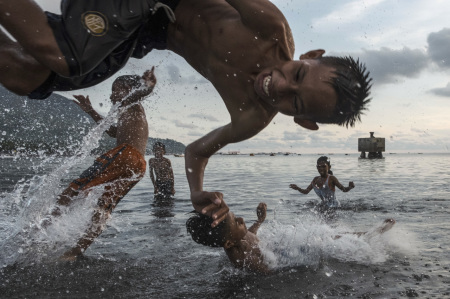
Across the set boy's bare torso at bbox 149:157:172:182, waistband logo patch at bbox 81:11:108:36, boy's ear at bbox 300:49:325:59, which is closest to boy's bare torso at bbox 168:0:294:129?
boy's ear at bbox 300:49:325:59

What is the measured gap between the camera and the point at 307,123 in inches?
113

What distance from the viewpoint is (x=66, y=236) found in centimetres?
409

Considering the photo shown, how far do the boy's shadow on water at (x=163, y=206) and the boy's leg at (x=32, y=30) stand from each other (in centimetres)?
564

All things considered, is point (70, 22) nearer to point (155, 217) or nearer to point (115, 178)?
point (115, 178)

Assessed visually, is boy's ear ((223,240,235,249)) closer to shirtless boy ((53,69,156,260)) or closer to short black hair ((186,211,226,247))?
short black hair ((186,211,226,247))

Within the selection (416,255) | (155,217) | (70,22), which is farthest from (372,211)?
(70,22)

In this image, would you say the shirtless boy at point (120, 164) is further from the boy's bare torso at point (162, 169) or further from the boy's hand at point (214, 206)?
the boy's bare torso at point (162, 169)

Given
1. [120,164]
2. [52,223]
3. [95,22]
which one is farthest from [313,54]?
[52,223]

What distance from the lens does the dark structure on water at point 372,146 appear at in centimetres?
5562

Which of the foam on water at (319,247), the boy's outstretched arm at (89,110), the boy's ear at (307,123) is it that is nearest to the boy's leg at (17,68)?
the boy's ear at (307,123)

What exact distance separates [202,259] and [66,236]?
1.44 metres

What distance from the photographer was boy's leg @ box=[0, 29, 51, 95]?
88.4 inches

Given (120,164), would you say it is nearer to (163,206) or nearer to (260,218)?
(260,218)

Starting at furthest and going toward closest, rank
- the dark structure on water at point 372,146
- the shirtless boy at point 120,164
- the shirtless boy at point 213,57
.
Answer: the dark structure on water at point 372,146 < the shirtless boy at point 120,164 < the shirtless boy at point 213,57
